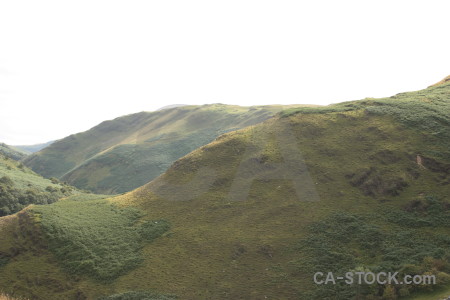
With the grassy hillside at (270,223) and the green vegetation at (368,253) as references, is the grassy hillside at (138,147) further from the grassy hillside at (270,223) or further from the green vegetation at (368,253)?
the green vegetation at (368,253)

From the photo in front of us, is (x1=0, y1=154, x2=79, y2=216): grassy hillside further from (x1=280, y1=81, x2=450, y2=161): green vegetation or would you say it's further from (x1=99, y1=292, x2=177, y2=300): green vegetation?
(x1=280, y1=81, x2=450, y2=161): green vegetation

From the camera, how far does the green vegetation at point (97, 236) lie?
98.2 feet

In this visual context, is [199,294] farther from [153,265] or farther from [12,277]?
[12,277]

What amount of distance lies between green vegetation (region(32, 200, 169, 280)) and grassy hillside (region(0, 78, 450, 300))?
120mm

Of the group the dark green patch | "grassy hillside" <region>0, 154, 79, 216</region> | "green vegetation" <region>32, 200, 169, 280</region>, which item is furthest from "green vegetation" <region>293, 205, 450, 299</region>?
"grassy hillside" <region>0, 154, 79, 216</region>

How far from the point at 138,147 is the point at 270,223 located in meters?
117

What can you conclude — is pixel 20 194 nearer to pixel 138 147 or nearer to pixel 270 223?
pixel 270 223

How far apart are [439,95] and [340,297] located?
43.6 meters

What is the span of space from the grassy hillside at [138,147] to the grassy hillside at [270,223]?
259ft

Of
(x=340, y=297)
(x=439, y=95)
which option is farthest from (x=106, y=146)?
(x=340, y=297)

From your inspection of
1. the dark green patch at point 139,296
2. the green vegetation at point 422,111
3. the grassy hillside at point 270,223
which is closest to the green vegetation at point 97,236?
the grassy hillside at point 270,223

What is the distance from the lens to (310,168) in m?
40.0

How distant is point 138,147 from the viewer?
466 ft

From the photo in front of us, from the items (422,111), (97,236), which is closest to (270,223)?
(97,236)
